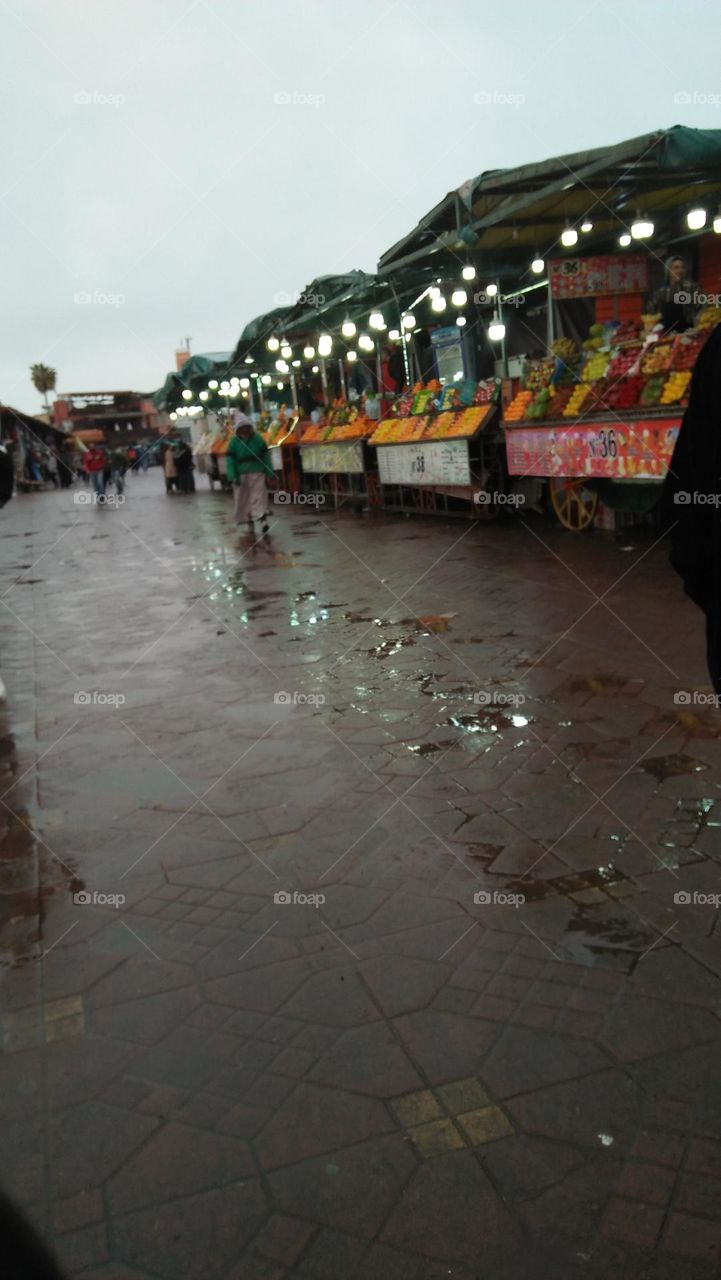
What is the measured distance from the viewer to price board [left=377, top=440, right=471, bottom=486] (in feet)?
43.3

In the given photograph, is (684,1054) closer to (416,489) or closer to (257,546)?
(257,546)

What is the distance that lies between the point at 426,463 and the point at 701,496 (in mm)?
12305

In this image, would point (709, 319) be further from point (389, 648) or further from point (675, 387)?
point (389, 648)

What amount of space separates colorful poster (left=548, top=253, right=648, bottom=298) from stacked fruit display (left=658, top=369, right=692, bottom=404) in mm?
3239

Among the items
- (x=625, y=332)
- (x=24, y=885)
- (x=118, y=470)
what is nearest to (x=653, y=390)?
(x=625, y=332)

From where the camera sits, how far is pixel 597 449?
9.62 m

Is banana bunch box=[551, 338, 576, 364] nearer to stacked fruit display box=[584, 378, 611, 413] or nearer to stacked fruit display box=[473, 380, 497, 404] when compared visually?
stacked fruit display box=[584, 378, 611, 413]

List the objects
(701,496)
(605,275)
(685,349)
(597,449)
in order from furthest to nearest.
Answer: (605,275) < (597,449) < (685,349) < (701,496)

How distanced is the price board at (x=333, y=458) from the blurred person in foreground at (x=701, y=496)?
620 inches

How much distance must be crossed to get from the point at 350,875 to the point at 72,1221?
Answer: 5.18 ft

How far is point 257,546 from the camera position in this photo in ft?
44.3

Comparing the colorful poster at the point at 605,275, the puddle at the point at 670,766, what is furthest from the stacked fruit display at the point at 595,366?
the puddle at the point at 670,766

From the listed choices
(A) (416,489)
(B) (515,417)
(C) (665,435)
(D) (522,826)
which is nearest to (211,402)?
(A) (416,489)

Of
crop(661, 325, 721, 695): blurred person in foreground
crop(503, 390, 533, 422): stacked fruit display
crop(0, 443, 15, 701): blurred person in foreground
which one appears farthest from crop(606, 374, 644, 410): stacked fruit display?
crop(661, 325, 721, 695): blurred person in foreground
